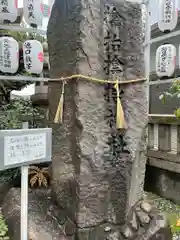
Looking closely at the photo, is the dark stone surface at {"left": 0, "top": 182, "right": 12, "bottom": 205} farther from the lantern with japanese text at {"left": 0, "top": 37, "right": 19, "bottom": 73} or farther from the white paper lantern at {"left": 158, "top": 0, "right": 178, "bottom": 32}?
the white paper lantern at {"left": 158, "top": 0, "right": 178, "bottom": 32}

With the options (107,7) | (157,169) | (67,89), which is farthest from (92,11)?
(157,169)

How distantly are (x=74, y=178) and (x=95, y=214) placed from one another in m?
0.40

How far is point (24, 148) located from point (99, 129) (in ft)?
2.99

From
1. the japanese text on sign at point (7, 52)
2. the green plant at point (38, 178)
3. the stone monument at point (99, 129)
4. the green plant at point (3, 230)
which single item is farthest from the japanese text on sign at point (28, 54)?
the green plant at point (3, 230)

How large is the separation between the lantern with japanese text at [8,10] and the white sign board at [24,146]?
362 centimetres

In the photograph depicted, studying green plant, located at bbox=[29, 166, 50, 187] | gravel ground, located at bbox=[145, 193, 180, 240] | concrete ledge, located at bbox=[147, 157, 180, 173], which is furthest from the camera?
concrete ledge, located at bbox=[147, 157, 180, 173]

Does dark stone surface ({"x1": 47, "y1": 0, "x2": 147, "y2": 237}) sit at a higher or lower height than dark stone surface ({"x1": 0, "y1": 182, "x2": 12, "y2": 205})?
higher

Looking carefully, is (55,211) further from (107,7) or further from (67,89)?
(107,7)

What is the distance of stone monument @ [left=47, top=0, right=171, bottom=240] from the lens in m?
2.46

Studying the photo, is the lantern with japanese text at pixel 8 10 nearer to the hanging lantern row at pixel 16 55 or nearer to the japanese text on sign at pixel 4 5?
the japanese text on sign at pixel 4 5

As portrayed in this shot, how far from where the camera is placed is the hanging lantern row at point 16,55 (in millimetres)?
4773

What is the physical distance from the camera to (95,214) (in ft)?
8.27

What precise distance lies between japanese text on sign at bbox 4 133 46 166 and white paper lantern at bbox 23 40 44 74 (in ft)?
11.1

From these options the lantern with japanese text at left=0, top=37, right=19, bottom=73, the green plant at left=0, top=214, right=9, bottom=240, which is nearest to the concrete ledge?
the green plant at left=0, top=214, right=9, bottom=240
